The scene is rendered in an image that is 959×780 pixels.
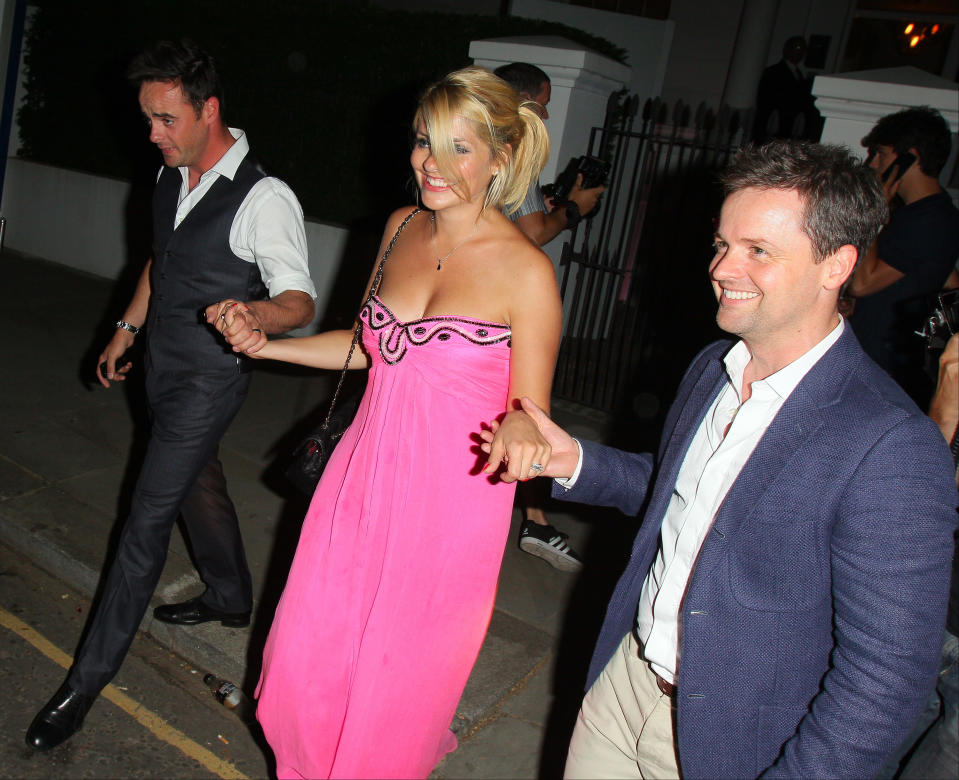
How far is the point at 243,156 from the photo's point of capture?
3102 millimetres

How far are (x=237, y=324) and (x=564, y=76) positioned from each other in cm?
494

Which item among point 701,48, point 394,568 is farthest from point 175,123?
point 701,48

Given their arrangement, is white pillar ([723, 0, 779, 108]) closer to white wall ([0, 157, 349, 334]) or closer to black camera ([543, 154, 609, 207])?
black camera ([543, 154, 609, 207])

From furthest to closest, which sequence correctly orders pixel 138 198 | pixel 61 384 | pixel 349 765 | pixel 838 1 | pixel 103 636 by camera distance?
pixel 838 1, pixel 138 198, pixel 61 384, pixel 103 636, pixel 349 765

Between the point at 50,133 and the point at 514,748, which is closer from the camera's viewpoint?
the point at 514,748

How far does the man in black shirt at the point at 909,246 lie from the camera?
3975 millimetres

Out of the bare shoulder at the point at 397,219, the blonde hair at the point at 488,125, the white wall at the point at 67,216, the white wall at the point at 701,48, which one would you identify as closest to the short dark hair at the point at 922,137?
the blonde hair at the point at 488,125

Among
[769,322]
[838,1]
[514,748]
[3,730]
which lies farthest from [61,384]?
[838,1]

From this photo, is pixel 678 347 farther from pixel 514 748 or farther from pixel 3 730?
pixel 3 730

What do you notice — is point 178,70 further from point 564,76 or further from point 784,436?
point 564,76

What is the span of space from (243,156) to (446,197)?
43.3 inches

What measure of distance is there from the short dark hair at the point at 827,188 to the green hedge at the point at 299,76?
6.37 m

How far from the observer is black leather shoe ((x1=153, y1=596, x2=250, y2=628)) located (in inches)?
141

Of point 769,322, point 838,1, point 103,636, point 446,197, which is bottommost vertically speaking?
point 103,636
